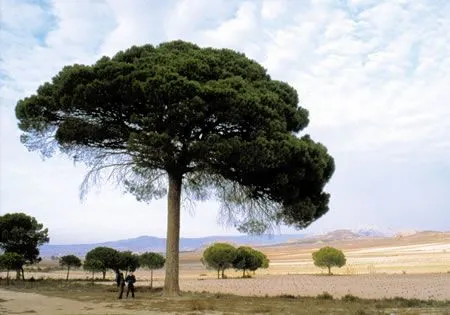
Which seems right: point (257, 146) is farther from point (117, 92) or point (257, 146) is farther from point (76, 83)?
point (76, 83)

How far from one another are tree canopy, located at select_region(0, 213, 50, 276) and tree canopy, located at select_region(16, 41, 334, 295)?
27.3m

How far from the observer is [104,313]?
1825 cm

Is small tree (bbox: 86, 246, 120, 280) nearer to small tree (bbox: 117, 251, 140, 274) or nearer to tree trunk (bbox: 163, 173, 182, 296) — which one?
small tree (bbox: 117, 251, 140, 274)

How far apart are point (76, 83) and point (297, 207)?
38.6 feet

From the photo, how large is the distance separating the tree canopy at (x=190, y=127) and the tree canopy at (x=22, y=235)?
Result: 2730cm

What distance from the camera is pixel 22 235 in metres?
50.6

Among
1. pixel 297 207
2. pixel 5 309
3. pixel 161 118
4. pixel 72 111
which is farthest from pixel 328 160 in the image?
pixel 5 309

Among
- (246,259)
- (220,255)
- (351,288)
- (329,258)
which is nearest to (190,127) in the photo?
(351,288)

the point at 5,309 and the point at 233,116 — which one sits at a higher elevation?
the point at 233,116

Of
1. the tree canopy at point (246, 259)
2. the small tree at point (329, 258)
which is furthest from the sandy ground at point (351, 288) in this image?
the small tree at point (329, 258)

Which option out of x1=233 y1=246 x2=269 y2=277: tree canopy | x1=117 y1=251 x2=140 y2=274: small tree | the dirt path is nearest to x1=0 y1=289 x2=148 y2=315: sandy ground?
the dirt path

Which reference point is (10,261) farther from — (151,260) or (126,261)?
(151,260)

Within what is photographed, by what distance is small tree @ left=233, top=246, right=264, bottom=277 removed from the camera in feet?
224

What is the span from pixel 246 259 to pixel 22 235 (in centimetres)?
2972
